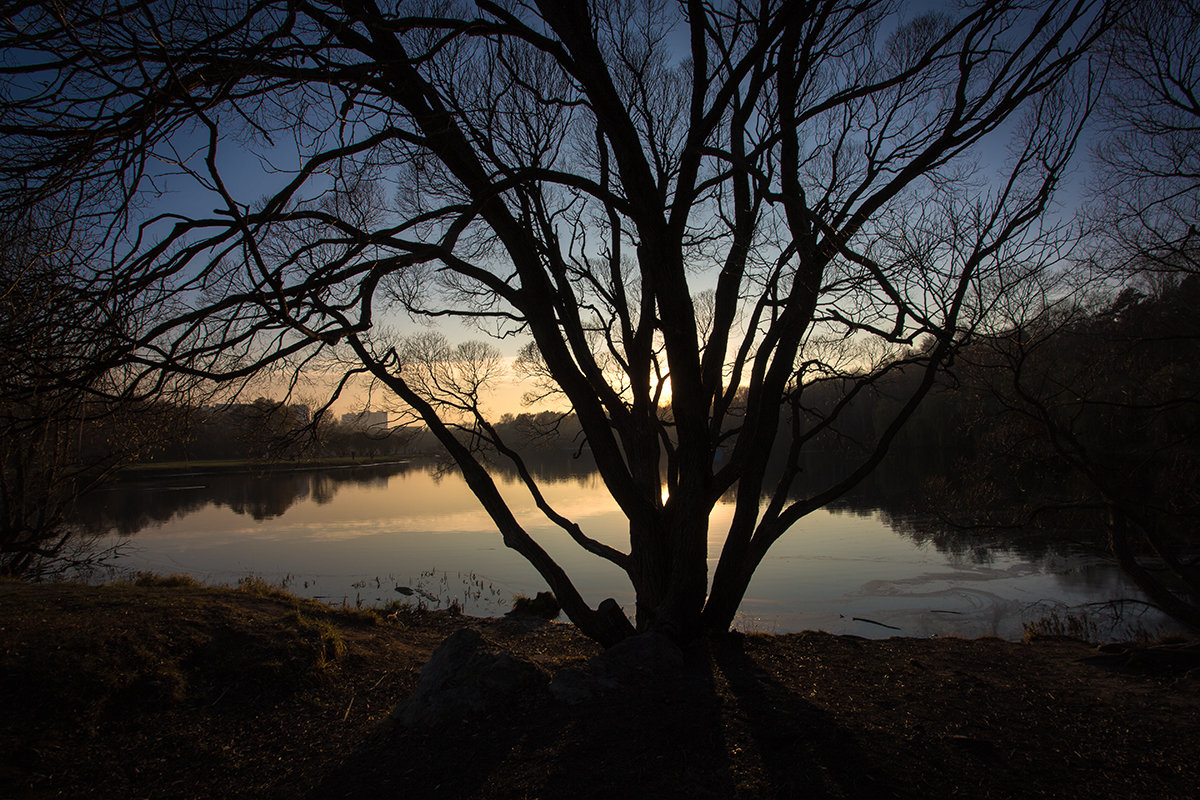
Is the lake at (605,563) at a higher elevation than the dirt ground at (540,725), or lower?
lower

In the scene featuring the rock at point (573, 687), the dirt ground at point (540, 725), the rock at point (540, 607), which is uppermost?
the rock at point (573, 687)

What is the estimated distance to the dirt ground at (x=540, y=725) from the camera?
269cm

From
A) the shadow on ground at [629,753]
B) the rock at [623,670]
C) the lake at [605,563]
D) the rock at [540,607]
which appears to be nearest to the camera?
the shadow on ground at [629,753]

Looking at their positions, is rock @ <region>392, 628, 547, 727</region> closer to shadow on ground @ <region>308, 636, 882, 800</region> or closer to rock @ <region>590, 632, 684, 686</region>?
shadow on ground @ <region>308, 636, 882, 800</region>

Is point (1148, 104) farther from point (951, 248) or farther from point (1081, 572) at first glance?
point (1081, 572)

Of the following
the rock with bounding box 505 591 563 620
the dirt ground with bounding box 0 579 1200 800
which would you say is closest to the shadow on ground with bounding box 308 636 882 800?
the dirt ground with bounding box 0 579 1200 800

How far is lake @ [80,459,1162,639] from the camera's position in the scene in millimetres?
10016

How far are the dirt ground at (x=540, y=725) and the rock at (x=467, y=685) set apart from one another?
77 mm

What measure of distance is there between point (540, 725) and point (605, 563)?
1054 centimetres

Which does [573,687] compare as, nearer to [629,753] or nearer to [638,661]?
[638,661]

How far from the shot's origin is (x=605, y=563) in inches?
535

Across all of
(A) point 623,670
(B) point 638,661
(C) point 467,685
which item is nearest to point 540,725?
(C) point 467,685

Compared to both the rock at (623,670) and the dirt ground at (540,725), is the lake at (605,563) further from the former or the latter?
the rock at (623,670)

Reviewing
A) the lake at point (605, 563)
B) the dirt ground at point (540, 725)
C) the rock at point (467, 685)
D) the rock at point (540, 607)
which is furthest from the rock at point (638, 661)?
the rock at point (540, 607)
